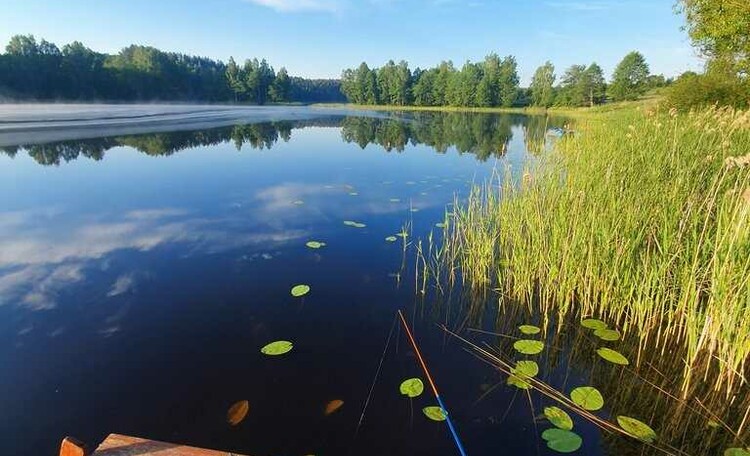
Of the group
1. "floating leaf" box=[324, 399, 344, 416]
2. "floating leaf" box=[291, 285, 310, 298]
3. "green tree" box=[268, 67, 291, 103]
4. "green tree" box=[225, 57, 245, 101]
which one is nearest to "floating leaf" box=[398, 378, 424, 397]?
"floating leaf" box=[324, 399, 344, 416]

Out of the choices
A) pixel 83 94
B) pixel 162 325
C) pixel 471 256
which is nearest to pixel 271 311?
pixel 162 325

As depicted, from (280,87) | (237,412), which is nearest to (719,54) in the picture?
(237,412)

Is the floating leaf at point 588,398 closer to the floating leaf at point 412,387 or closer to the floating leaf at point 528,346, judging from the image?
the floating leaf at point 528,346

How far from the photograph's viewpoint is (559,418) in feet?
7.65

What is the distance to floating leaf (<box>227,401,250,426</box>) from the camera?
89.7 inches

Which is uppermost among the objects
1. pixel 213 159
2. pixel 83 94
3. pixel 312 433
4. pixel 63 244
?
pixel 83 94

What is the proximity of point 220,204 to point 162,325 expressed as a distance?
14.8 ft

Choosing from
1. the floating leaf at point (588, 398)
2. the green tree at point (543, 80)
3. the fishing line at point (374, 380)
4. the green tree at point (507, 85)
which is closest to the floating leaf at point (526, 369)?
the floating leaf at point (588, 398)

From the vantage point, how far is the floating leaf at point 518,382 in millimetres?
2635

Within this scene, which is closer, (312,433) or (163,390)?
(312,433)

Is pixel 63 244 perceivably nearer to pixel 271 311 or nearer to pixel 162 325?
pixel 162 325

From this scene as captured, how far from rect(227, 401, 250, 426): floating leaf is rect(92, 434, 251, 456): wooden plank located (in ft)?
1.90

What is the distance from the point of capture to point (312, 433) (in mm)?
2213

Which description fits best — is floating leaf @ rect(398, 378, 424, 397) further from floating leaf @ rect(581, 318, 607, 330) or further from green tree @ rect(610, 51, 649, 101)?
green tree @ rect(610, 51, 649, 101)
